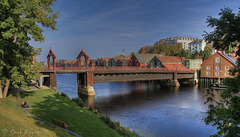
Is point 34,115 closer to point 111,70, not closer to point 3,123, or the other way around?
point 3,123

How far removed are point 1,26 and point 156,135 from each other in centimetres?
2308

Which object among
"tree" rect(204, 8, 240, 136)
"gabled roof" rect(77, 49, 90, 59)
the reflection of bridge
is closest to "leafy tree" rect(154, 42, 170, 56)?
the reflection of bridge

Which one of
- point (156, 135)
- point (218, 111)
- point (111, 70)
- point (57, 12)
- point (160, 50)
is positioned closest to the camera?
point (218, 111)

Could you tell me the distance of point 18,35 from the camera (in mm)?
18812

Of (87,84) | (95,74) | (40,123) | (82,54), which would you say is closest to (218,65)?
(95,74)

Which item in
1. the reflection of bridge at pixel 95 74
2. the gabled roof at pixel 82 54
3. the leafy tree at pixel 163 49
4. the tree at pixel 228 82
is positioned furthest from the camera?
the leafy tree at pixel 163 49

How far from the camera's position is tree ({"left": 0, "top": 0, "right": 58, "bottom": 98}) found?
18.5 m

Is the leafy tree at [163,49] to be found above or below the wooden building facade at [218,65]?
above

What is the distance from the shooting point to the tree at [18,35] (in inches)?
Answer: 727

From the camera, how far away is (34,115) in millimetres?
17891

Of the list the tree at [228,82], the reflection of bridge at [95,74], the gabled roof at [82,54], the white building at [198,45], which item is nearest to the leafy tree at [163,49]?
the white building at [198,45]

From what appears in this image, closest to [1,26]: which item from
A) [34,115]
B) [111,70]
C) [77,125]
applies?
[34,115]

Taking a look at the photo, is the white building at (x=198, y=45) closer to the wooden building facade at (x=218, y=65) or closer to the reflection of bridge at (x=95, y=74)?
the wooden building facade at (x=218, y=65)

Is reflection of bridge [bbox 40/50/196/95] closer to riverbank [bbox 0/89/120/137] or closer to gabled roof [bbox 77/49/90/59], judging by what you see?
gabled roof [bbox 77/49/90/59]
